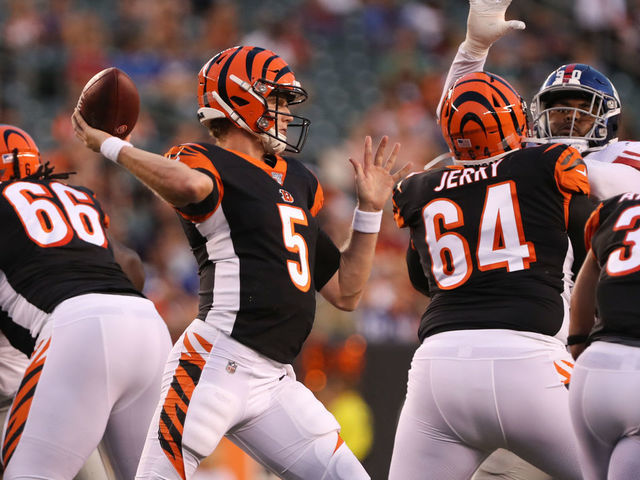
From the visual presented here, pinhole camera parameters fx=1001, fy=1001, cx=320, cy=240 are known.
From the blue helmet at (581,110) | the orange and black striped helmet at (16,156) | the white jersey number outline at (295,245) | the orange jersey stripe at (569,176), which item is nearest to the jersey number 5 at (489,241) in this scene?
the orange jersey stripe at (569,176)

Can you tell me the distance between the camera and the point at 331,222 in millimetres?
10625

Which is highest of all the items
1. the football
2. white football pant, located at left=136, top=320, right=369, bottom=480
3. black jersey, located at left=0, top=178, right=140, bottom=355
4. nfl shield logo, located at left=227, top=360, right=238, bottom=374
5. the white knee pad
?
the football

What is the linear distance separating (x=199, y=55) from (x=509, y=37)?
4.17m

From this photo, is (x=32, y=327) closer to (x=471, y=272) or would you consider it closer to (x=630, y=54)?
(x=471, y=272)

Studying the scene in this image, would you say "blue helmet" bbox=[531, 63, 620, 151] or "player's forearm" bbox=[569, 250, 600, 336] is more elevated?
"blue helmet" bbox=[531, 63, 620, 151]

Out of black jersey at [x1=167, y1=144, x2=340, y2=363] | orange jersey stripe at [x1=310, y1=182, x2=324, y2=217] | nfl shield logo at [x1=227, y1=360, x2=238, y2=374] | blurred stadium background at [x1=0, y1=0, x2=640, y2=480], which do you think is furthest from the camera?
blurred stadium background at [x1=0, y1=0, x2=640, y2=480]

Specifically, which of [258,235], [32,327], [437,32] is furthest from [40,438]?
[437,32]

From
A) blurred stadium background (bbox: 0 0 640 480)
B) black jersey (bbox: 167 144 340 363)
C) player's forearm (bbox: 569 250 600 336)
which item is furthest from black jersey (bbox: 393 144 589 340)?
blurred stadium background (bbox: 0 0 640 480)

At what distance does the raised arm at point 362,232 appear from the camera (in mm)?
4449

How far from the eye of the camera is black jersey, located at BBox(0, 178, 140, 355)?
4262 mm

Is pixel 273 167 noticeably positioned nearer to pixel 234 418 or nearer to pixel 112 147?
pixel 112 147

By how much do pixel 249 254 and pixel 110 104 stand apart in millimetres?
847

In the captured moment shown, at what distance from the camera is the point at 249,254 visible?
3945 millimetres

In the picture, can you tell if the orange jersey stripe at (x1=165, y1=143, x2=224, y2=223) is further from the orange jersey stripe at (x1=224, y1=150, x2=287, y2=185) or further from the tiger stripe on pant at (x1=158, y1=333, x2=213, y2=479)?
the tiger stripe on pant at (x1=158, y1=333, x2=213, y2=479)
